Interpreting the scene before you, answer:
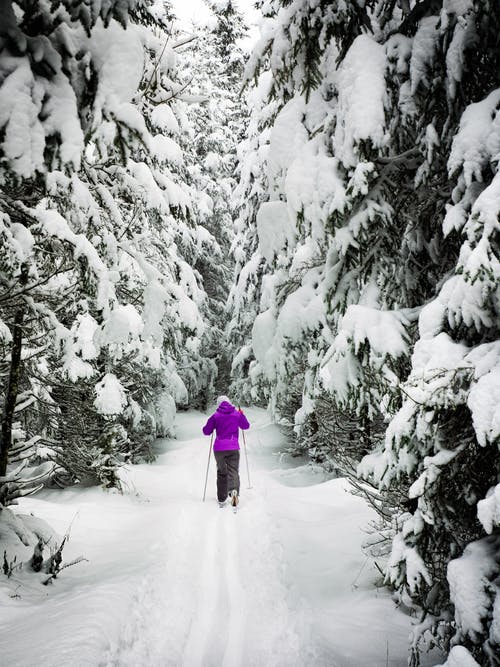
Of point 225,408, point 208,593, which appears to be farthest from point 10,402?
point 225,408

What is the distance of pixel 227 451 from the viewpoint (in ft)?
27.0

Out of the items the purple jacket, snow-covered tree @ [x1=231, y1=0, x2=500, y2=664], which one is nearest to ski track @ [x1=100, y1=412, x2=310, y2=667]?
snow-covered tree @ [x1=231, y1=0, x2=500, y2=664]

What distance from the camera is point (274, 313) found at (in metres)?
4.65

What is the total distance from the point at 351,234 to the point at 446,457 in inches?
76.2

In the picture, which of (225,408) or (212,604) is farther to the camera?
(225,408)

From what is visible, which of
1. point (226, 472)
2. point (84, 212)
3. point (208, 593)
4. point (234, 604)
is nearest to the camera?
point (234, 604)

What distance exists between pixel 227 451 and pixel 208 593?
3818 millimetres

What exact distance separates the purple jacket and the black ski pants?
0.12 meters

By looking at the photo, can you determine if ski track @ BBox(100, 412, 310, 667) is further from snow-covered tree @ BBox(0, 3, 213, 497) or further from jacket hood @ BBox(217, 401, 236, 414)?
jacket hood @ BBox(217, 401, 236, 414)

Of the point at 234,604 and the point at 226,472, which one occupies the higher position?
the point at 234,604

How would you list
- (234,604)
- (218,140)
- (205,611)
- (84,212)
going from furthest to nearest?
(218,140)
(84,212)
(234,604)
(205,611)

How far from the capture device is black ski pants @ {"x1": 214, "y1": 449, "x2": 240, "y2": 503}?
8.05 meters

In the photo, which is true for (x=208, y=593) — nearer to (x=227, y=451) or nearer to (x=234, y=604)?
(x=234, y=604)

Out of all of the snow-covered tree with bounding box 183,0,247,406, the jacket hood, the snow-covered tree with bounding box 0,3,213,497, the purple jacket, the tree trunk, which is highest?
the snow-covered tree with bounding box 183,0,247,406
